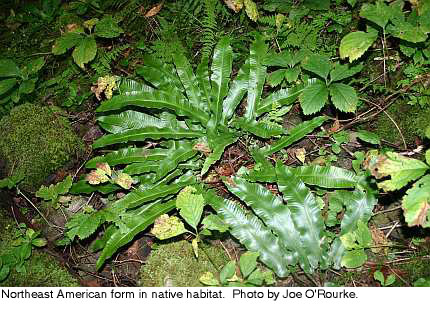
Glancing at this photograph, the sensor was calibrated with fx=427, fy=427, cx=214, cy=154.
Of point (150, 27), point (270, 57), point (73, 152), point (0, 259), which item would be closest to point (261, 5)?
point (270, 57)

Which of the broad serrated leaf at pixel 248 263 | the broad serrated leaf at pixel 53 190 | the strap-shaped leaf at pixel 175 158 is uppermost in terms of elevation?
the strap-shaped leaf at pixel 175 158

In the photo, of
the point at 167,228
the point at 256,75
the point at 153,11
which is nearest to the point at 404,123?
the point at 256,75

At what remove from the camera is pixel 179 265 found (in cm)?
304

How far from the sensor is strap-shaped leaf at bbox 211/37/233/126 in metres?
3.63

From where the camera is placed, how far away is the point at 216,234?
3.20 m

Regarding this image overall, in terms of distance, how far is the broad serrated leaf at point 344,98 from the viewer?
3.13 m

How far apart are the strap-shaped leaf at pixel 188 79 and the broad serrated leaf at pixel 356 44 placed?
128 centimetres

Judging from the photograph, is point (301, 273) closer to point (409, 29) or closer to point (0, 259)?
point (409, 29)

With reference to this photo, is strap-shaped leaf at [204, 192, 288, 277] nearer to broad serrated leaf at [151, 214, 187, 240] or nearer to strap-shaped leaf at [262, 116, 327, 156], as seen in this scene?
broad serrated leaf at [151, 214, 187, 240]

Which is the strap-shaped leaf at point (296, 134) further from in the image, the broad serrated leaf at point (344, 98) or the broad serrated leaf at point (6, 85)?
the broad serrated leaf at point (6, 85)

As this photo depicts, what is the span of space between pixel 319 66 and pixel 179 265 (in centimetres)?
185

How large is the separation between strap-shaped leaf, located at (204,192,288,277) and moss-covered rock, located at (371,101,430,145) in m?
1.36

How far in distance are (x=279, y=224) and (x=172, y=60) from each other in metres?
2.02

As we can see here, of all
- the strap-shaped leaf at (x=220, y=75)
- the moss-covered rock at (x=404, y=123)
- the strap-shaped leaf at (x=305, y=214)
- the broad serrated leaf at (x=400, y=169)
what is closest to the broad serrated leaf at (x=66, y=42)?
the strap-shaped leaf at (x=220, y=75)
